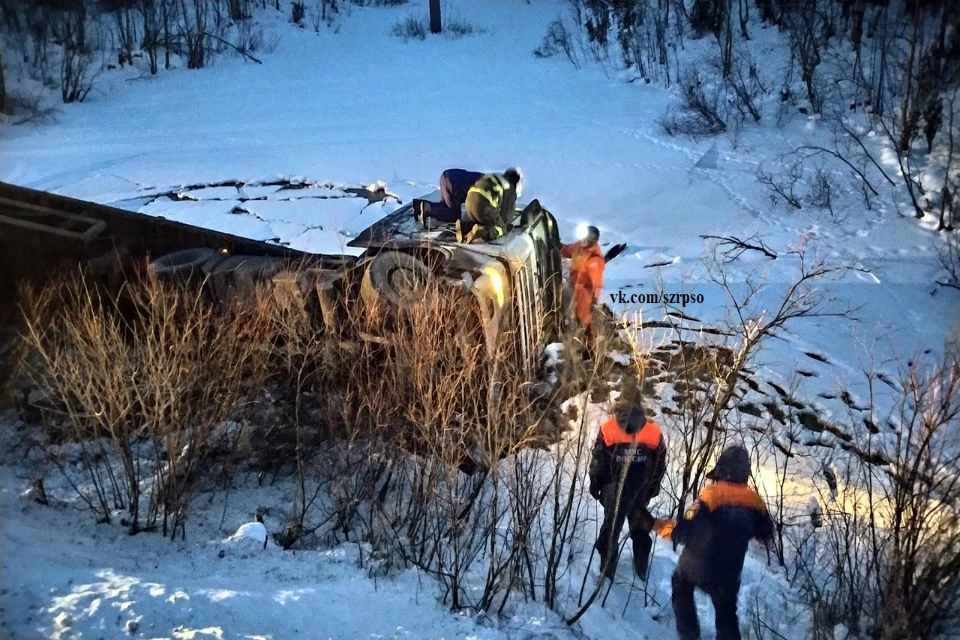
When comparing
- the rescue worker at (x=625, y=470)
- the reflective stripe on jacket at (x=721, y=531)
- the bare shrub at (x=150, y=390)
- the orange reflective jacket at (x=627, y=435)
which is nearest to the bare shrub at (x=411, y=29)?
the bare shrub at (x=150, y=390)

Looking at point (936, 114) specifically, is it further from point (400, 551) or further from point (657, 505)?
point (400, 551)

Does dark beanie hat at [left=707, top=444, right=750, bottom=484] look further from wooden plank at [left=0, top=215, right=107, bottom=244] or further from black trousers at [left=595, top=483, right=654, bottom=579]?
wooden plank at [left=0, top=215, right=107, bottom=244]

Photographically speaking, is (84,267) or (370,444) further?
(84,267)

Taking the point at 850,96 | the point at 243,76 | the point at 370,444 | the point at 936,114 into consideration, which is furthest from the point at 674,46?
the point at 370,444

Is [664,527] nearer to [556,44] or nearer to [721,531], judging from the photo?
[721,531]

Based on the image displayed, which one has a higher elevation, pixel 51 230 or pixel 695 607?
pixel 51 230

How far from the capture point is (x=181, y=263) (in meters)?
5.95

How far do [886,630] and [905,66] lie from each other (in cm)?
848

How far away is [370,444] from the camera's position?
15.6 feet

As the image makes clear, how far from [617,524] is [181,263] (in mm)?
3797

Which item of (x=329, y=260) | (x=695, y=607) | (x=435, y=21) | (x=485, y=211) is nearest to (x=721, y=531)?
(x=695, y=607)

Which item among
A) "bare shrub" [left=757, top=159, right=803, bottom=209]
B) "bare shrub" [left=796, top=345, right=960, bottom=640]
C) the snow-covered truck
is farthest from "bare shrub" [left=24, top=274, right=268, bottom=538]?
"bare shrub" [left=757, top=159, right=803, bottom=209]

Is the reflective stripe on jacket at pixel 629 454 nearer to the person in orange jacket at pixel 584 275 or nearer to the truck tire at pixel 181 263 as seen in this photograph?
the person in orange jacket at pixel 584 275

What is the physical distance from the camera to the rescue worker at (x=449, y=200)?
592cm
